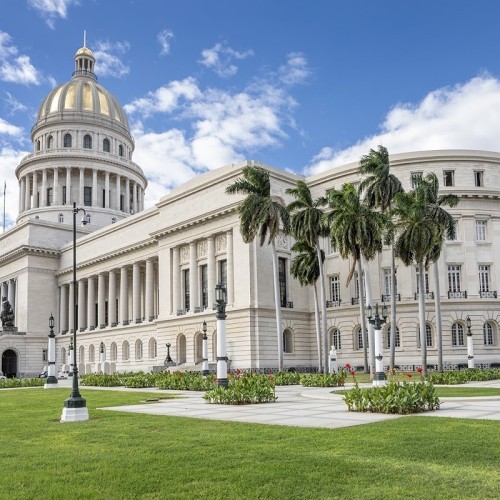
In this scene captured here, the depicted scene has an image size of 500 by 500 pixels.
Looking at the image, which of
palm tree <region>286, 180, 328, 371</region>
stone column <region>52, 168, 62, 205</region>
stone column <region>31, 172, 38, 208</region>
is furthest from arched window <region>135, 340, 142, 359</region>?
stone column <region>31, 172, 38, 208</region>

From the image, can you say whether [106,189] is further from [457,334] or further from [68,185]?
[457,334]

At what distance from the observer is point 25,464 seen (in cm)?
1199

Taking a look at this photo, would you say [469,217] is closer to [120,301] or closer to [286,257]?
[286,257]

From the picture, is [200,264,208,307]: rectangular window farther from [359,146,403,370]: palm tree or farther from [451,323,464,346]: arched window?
[451,323,464,346]: arched window

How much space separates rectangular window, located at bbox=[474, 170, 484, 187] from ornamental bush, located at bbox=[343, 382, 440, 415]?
137 feet

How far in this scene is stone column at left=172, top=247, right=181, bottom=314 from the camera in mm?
66750

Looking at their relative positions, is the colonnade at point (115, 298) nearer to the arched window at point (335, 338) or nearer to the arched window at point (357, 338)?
the arched window at point (335, 338)

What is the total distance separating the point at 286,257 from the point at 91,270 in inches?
1428

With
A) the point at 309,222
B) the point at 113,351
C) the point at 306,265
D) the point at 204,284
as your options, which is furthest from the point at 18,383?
the point at 113,351

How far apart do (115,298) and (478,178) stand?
49.4m

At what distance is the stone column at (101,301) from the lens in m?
85.0

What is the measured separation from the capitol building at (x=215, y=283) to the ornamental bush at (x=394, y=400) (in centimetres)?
3624

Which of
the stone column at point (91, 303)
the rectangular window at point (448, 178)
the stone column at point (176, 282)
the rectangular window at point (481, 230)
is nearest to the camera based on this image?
the rectangular window at point (481, 230)

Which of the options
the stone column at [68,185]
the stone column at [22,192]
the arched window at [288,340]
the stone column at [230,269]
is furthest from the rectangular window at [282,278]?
the stone column at [22,192]
